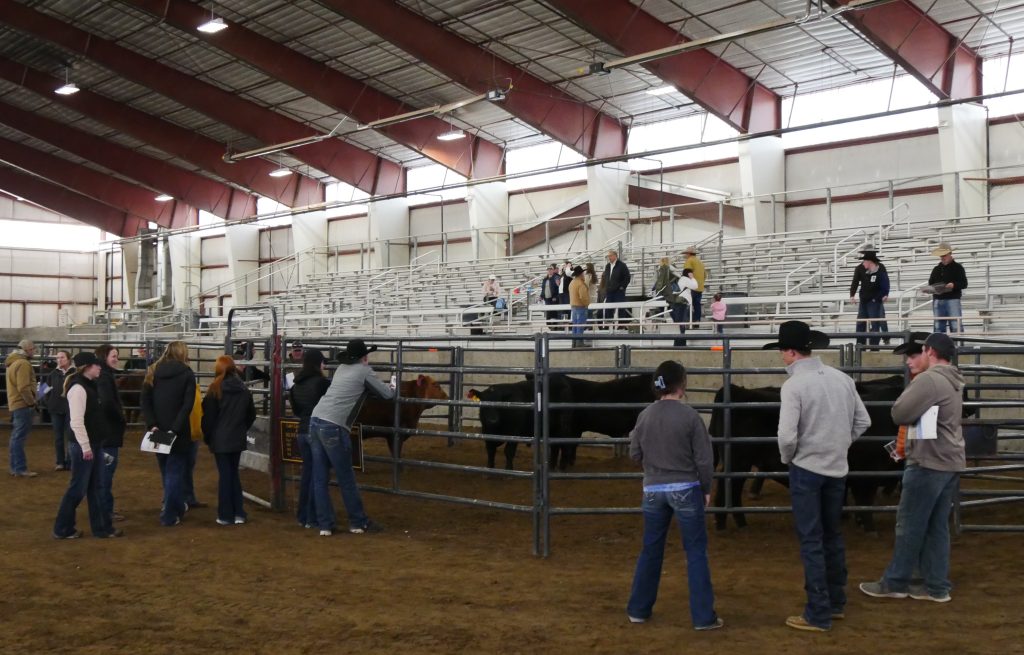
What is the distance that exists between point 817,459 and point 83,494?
6168mm

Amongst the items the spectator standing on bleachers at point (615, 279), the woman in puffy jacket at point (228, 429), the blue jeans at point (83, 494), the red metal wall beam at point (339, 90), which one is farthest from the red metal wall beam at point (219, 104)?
the blue jeans at point (83, 494)

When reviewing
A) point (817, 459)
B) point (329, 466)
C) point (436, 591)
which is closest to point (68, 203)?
point (329, 466)

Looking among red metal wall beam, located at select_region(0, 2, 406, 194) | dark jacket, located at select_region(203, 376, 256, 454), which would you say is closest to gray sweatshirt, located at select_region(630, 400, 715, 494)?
dark jacket, located at select_region(203, 376, 256, 454)

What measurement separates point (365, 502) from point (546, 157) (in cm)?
2387

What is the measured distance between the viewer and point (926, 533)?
6531 mm

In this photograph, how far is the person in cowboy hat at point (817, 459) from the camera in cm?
586

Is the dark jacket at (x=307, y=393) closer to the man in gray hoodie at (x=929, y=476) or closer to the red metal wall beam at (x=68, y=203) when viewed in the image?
the man in gray hoodie at (x=929, y=476)

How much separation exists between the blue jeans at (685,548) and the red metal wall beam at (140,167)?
37.0 meters

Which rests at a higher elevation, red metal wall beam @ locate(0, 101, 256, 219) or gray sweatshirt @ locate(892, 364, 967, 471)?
red metal wall beam @ locate(0, 101, 256, 219)

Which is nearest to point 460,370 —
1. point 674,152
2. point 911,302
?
point 911,302

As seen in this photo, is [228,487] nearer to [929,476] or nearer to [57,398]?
[57,398]

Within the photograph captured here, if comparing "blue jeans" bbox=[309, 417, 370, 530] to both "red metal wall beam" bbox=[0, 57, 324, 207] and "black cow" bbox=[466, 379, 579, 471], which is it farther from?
"red metal wall beam" bbox=[0, 57, 324, 207]

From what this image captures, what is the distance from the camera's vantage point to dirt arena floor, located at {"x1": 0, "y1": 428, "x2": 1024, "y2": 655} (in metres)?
5.70

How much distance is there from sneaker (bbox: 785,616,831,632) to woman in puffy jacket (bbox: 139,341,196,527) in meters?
5.80
